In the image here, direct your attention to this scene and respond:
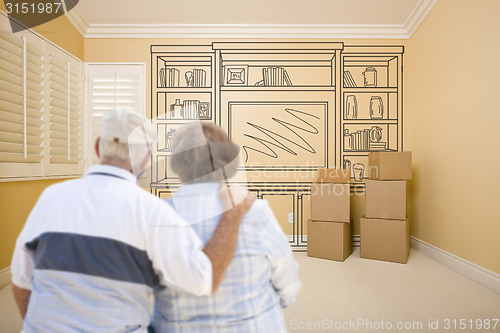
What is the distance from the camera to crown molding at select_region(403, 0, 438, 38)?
9.52ft

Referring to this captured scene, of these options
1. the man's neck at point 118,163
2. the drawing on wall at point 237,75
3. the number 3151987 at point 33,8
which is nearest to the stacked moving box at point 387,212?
the drawing on wall at point 237,75

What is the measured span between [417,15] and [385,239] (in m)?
2.28

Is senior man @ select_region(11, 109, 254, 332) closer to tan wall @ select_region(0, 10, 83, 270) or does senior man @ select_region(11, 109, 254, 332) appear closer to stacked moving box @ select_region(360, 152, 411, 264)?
tan wall @ select_region(0, 10, 83, 270)

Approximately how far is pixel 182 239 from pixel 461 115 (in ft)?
8.60

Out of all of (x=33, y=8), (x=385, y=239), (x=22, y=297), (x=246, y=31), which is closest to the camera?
(x=22, y=297)

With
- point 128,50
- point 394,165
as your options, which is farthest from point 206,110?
point 394,165

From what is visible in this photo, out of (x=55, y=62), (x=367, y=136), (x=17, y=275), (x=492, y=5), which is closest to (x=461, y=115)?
(x=492, y=5)

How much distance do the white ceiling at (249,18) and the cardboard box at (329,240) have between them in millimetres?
2094

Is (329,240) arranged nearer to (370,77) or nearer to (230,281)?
(370,77)

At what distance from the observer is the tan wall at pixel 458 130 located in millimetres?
2102

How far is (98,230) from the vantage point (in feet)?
2.06

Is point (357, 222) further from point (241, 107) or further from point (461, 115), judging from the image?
point (241, 107)

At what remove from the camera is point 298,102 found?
3420 millimetres

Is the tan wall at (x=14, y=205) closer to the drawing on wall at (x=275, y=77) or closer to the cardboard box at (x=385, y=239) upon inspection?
the drawing on wall at (x=275, y=77)
